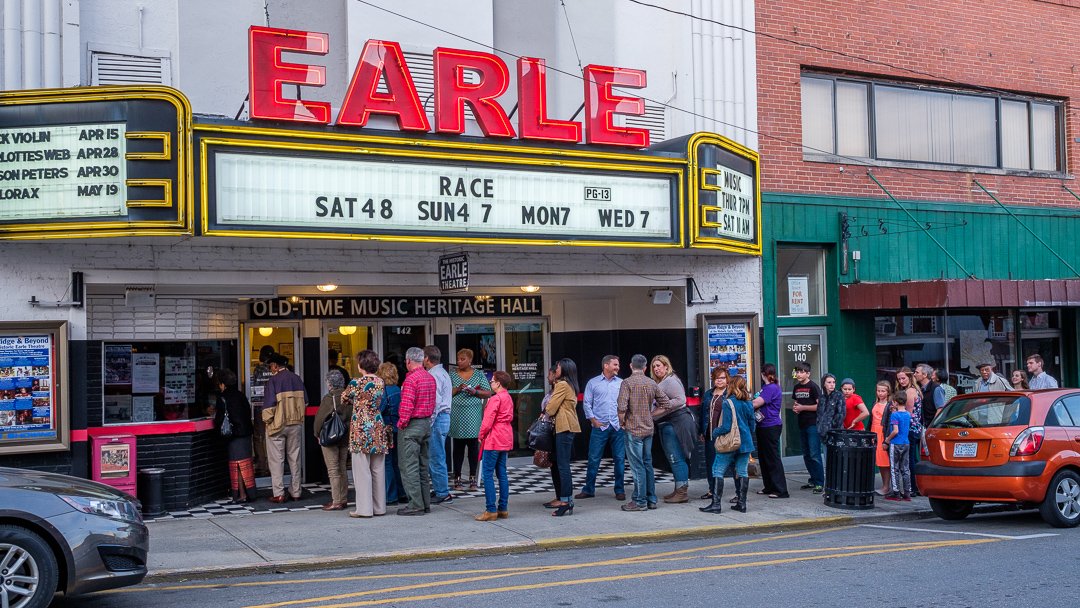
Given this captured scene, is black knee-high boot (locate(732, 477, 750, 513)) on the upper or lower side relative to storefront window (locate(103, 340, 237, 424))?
lower

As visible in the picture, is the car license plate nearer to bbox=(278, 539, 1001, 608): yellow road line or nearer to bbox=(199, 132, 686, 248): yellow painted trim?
bbox=(278, 539, 1001, 608): yellow road line

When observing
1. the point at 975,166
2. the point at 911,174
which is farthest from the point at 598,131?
the point at 975,166

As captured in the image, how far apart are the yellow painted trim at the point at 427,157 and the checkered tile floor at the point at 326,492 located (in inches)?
133

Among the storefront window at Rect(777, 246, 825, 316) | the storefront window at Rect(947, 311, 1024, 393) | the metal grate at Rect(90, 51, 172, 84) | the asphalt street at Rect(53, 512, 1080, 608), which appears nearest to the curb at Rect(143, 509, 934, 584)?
the asphalt street at Rect(53, 512, 1080, 608)

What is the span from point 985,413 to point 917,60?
8672mm

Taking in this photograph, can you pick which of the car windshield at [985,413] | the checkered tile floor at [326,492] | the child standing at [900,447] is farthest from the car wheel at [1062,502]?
Answer: the checkered tile floor at [326,492]

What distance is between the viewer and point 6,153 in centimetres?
1089

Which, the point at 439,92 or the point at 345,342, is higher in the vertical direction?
the point at 439,92

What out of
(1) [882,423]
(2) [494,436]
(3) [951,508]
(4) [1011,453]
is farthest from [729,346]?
(2) [494,436]

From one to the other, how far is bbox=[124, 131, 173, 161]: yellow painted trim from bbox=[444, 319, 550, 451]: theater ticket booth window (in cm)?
651

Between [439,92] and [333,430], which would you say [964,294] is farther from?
[333,430]

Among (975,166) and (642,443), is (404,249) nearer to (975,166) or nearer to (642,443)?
(642,443)

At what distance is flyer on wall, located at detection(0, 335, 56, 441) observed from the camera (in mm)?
11289

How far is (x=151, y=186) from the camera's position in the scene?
10828mm
